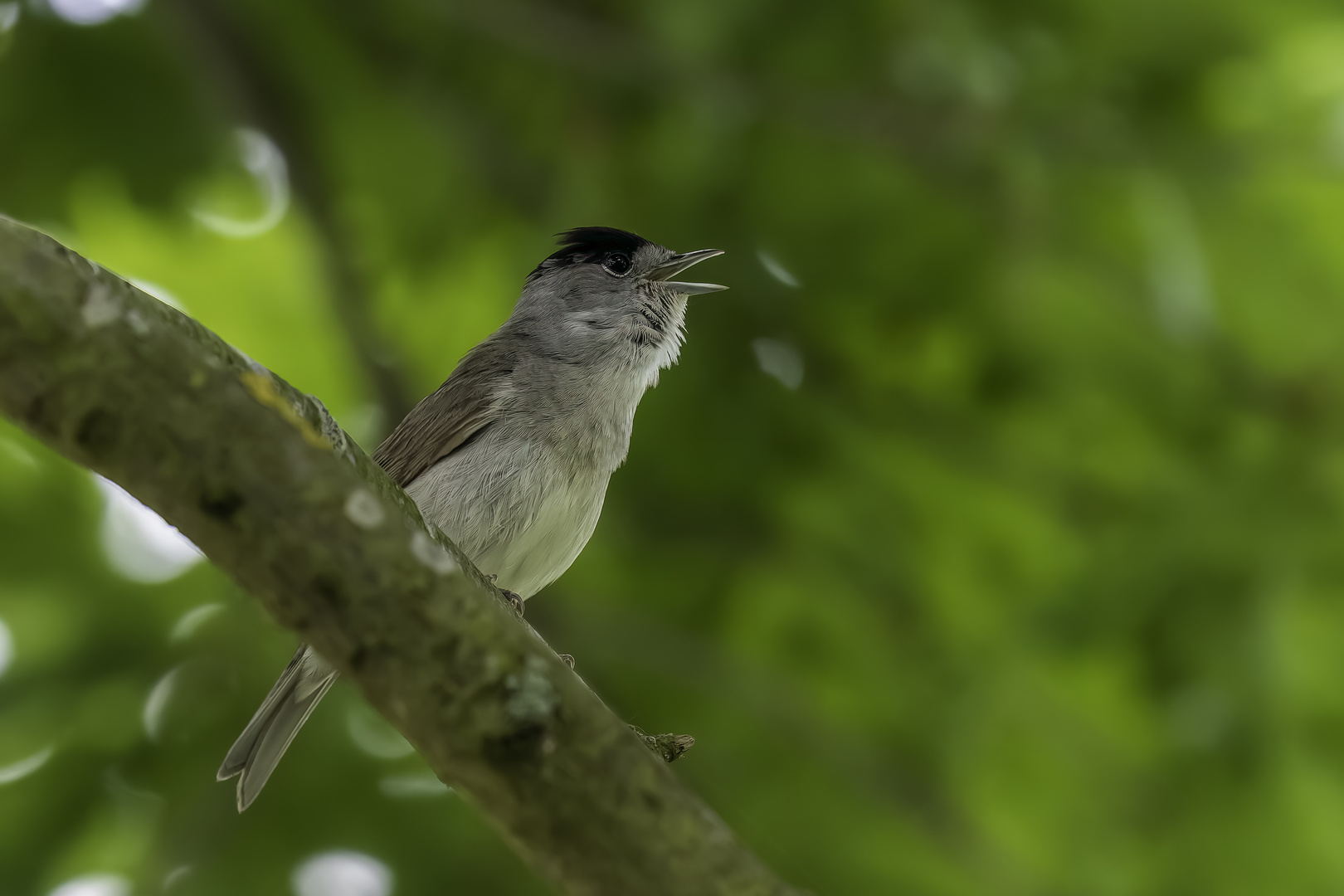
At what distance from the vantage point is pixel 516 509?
3.45 metres

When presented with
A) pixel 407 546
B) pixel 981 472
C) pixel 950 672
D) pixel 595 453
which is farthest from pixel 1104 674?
pixel 407 546

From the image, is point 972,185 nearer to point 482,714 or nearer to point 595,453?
point 595,453

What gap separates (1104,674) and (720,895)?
319 centimetres

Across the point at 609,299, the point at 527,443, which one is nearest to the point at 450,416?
the point at 527,443

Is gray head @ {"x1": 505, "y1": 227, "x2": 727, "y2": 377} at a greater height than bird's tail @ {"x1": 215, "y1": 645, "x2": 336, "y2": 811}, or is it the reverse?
gray head @ {"x1": 505, "y1": 227, "x2": 727, "y2": 377}

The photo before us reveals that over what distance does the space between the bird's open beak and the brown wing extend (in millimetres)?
614

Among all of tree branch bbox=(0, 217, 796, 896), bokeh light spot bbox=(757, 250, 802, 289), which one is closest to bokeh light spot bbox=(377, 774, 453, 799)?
bokeh light spot bbox=(757, 250, 802, 289)

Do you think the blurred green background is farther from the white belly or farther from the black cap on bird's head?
the white belly

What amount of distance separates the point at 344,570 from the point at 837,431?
318cm

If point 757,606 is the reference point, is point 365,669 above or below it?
below

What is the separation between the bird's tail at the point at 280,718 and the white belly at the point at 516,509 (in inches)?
23.3

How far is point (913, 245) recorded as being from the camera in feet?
14.4

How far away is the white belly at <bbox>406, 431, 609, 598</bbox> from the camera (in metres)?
3.46

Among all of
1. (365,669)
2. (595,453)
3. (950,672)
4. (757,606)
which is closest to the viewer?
(365,669)
